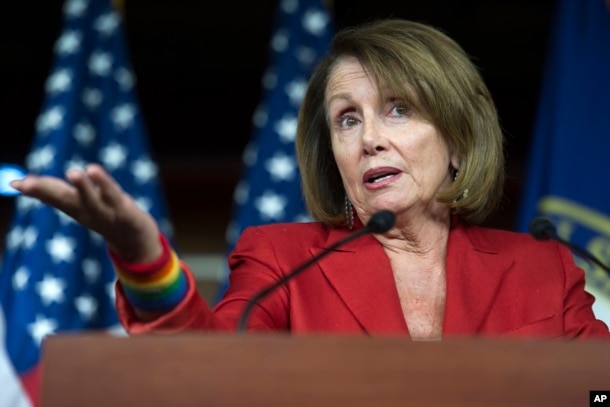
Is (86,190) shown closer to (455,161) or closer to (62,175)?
(455,161)

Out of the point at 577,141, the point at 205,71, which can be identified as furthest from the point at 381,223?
the point at 205,71

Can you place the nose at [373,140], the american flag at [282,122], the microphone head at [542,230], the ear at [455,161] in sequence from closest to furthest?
1. the microphone head at [542,230]
2. the nose at [373,140]
3. the ear at [455,161]
4. the american flag at [282,122]

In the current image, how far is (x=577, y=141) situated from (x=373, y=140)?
1.45 meters

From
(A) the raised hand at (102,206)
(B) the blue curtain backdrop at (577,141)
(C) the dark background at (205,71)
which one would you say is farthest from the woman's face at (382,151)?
(C) the dark background at (205,71)

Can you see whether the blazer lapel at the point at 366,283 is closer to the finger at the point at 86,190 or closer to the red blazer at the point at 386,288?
the red blazer at the point at 386,288

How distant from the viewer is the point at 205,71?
5.07m

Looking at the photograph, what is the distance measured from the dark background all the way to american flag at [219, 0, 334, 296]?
3.86ft

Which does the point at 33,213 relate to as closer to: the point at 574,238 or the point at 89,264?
the point at 89,264

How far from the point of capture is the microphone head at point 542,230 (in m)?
1.68

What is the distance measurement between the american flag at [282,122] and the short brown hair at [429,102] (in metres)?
1.25

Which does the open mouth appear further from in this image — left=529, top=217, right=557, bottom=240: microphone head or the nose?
left=529, top=217, right=557, bottom=240: microphone head

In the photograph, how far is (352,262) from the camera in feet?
6.73

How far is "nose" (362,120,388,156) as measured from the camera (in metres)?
2.08

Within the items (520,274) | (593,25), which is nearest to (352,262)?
(520,274)
